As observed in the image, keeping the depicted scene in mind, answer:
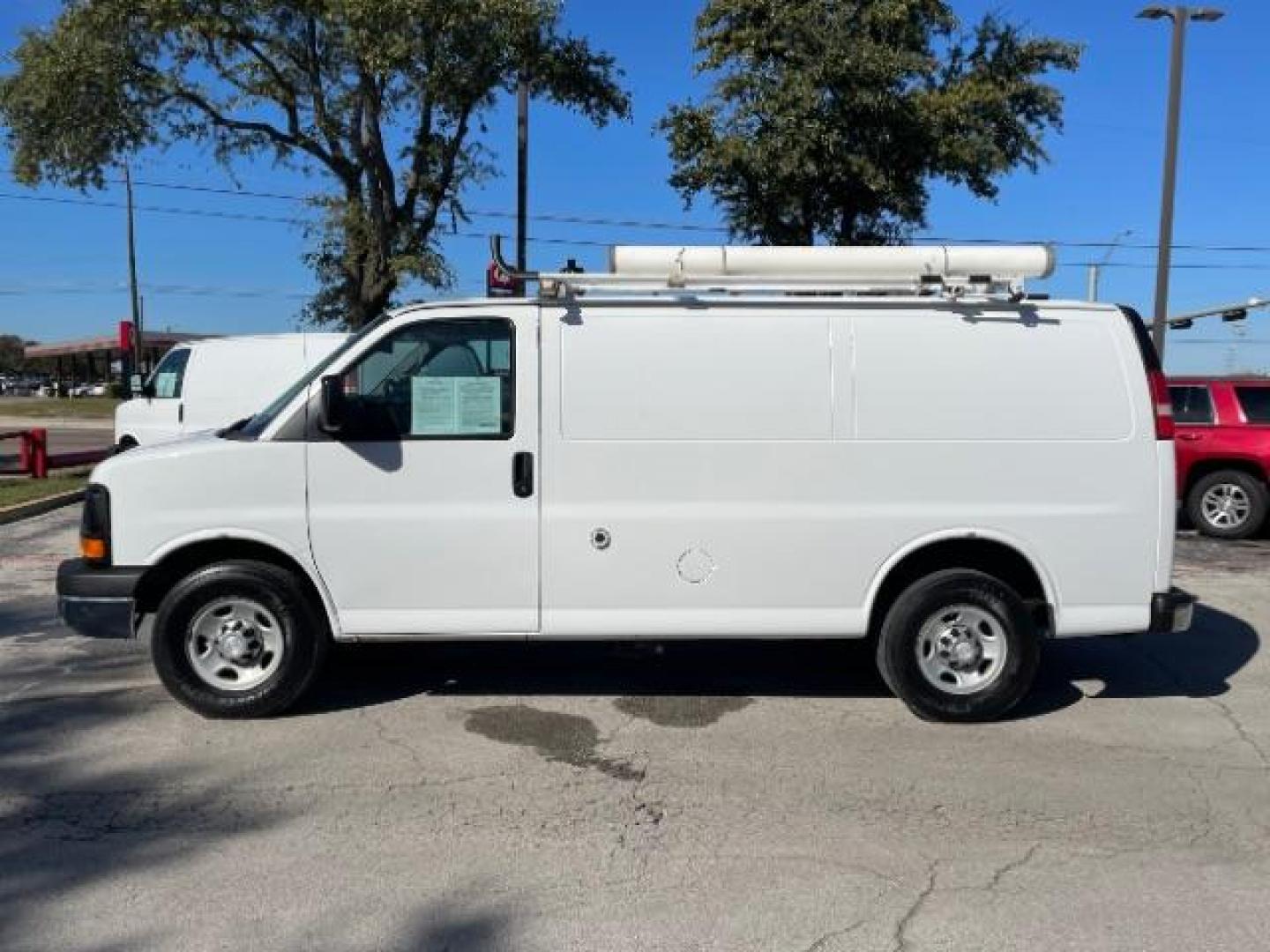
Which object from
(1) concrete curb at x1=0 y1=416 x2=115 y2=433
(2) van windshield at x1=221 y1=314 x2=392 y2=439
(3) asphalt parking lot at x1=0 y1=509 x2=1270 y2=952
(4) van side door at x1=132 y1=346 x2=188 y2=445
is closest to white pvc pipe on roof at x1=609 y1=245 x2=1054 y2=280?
(2) van windshield at x1=221 y1=314 x2=392 y2=439

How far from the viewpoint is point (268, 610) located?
209 inches

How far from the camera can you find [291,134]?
19031mm

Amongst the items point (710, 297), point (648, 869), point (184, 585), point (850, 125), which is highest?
point (850, 125)

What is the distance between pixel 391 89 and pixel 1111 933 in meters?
17.7

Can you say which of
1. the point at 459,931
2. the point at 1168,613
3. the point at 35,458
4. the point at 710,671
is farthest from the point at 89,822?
the point at 35,458

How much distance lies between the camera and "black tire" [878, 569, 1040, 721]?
5.37 m

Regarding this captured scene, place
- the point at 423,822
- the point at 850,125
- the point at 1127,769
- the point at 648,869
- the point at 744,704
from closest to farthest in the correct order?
the point at 648,869
the point at 423,822
the point at 1127,769
the point at 744,704
the point at 850,125

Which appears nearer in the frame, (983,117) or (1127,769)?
(1127,769)

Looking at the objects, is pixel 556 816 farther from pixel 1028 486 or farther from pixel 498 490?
pixel 1028 486

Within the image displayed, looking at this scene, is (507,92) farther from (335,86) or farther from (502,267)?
(502,267)

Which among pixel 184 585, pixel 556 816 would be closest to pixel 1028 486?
pixel 556 816

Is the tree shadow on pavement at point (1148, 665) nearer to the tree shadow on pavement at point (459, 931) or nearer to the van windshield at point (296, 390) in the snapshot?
the tree shadow on pavement at point (459, 931)

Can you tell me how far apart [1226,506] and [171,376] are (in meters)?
13.1

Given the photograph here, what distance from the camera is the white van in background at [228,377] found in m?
13.9
